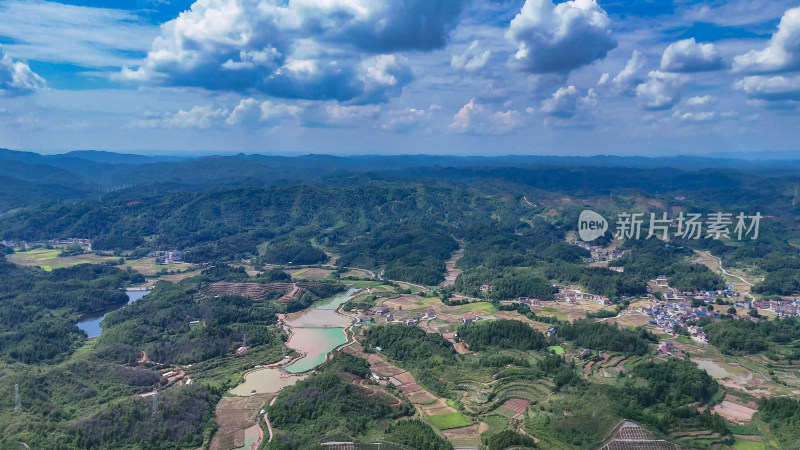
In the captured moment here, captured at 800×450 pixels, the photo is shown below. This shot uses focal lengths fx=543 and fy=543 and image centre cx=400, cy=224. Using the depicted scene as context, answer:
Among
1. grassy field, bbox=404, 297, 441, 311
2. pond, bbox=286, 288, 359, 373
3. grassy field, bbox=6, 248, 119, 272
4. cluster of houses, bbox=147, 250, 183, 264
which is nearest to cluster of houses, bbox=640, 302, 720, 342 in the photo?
grassy field, bbox=404, 297, 441, 311

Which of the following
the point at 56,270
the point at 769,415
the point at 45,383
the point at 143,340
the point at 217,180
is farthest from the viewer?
the point at 217,180

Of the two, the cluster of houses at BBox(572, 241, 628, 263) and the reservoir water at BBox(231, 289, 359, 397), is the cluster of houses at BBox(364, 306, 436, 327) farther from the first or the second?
the cluster of houses at BBox(572, 241, 628, 263)

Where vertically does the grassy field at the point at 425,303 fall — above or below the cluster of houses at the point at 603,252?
below

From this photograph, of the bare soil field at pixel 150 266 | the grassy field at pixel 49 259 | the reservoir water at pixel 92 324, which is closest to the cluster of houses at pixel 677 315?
the reservoir water at pixel 92 324

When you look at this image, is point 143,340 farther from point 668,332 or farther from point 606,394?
point 668,332

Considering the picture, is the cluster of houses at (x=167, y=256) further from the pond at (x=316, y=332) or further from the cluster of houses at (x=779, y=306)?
the cluster of houses at (x=779, y=306)

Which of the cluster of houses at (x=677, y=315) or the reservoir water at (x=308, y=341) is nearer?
the reservoir water at (x=308, y=341)

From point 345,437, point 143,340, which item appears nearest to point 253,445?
point 345,437
